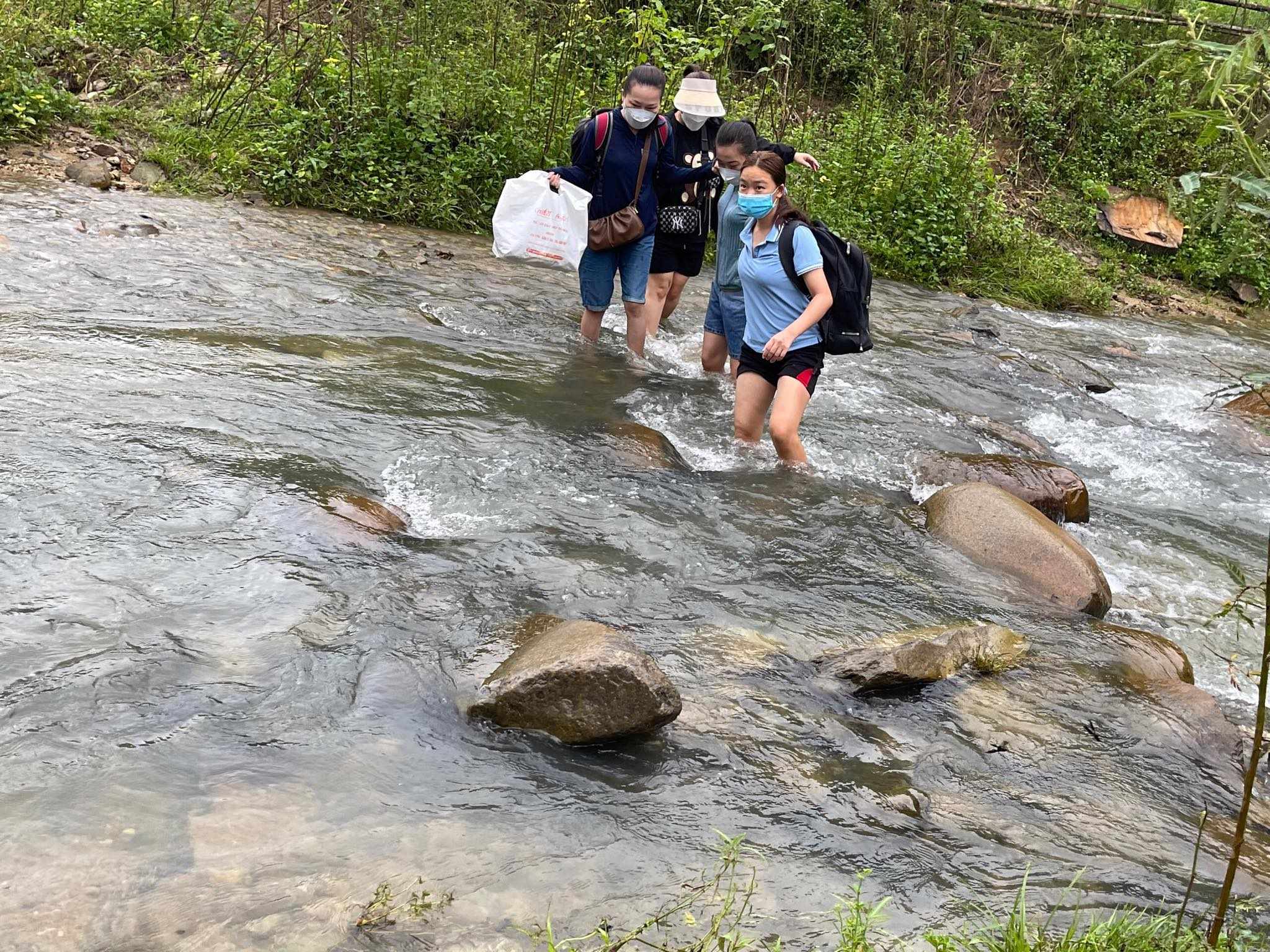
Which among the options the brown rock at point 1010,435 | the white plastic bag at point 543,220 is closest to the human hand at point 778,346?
the white plastic bag at point 543,220

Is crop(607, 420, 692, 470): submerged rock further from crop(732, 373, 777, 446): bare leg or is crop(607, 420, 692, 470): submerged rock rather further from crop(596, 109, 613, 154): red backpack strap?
crop(596, 109, 613, 154): red backpack strap

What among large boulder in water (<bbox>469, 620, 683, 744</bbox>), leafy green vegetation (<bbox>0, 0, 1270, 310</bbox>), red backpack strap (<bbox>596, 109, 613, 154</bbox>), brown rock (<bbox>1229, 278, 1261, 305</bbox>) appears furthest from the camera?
brown rock (<bbox>1229, 278, 1261, 305</bbox>)

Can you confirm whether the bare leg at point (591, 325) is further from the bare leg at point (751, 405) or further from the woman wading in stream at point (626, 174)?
the bare leg at point (751, 405)

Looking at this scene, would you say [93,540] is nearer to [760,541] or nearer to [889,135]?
[760,541]

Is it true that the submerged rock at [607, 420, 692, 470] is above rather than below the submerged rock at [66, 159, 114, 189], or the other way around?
→ below

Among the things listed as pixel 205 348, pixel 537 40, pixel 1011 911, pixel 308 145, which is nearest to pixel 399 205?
pixel 308 145

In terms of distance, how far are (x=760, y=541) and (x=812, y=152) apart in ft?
28.1

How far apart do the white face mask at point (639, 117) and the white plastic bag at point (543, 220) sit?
53cm

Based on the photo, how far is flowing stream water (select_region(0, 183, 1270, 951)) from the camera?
304cm

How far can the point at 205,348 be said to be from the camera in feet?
22.3

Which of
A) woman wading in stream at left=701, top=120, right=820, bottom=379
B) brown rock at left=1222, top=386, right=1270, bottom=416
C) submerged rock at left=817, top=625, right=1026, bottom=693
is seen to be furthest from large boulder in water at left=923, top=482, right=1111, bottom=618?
brown rock at left=1222, top=386, right=1270, bottom=416

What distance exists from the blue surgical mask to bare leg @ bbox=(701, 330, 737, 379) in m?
1.73

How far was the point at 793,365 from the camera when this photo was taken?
5.84 m

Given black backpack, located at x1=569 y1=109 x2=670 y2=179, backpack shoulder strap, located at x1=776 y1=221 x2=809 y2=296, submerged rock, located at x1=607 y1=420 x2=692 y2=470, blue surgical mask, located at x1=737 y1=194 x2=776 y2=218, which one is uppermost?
black backpack, located at x1=569 y1=109 x2=670 y2=179
